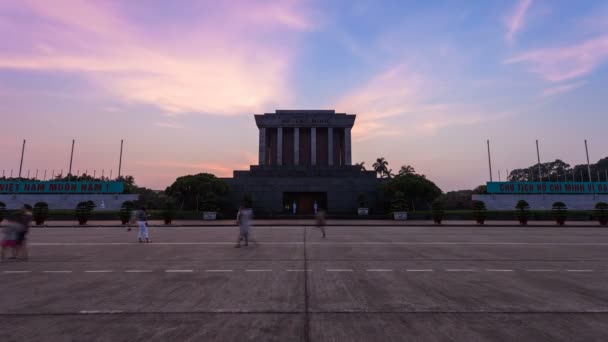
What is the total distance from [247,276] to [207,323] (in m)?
3.32

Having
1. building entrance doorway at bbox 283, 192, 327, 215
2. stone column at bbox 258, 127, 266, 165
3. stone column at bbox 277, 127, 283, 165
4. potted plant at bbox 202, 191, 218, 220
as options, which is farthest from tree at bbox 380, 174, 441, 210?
stone column at bbox 258, 127, 266, 165

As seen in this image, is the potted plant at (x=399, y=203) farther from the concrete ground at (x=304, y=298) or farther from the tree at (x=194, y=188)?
the concrete ground at (x=304, y=298)

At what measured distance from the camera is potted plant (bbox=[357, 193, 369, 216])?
42.8 metres

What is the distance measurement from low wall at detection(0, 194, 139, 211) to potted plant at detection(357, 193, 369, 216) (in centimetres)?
4011

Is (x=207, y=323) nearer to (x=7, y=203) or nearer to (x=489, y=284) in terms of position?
(x=489, y=284)

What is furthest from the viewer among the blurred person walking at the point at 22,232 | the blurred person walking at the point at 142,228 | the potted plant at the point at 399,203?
the potted plant at the point at 399,203

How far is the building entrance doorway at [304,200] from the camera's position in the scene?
47.7m

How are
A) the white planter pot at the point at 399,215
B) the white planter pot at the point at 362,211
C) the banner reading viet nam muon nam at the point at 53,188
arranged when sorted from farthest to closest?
the banner reading viet nam muon nam at the point at 53,188
the white planter pot at the point at 362,211
the white planter pot at the point at 399,215

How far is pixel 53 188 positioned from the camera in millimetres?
52406

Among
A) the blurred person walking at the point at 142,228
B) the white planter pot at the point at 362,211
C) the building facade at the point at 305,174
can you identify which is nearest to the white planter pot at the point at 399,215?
the white planter pot at the point at 362,211

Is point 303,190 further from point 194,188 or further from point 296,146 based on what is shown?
point 296,146

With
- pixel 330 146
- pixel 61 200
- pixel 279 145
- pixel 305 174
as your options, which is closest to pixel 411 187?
pixel 305 174

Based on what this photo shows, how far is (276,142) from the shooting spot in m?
66.1

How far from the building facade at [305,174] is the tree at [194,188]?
3456 millimetres
